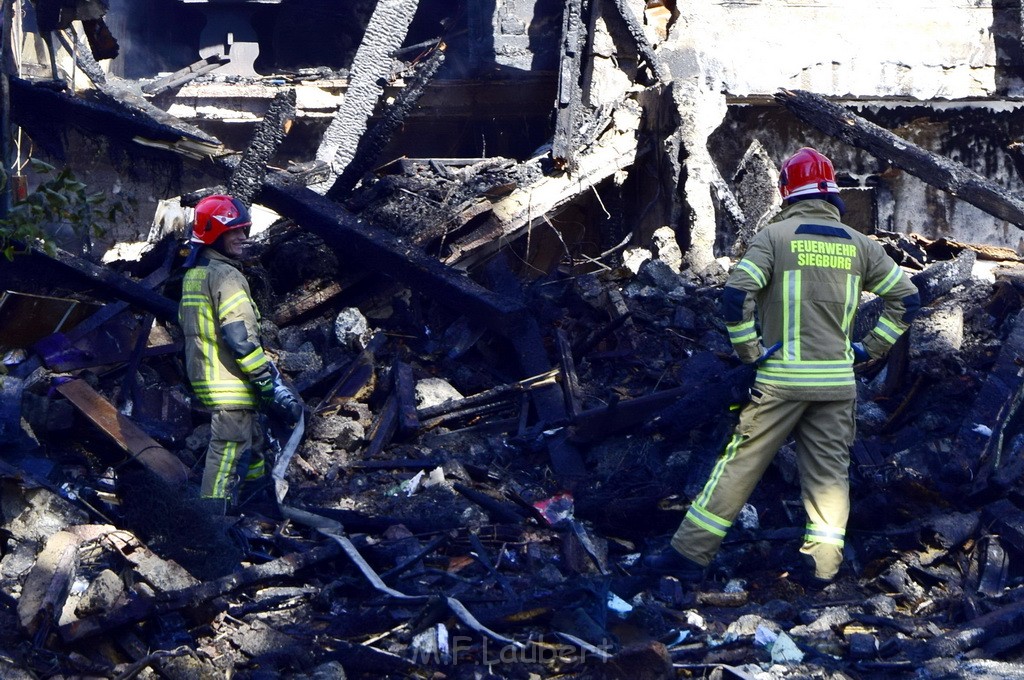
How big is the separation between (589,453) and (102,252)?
7.00 metres

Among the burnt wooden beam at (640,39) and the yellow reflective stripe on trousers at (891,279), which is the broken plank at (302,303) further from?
the yellow reflective stripe on trousers at (891,279)

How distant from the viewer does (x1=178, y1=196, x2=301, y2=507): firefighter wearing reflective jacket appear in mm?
5230

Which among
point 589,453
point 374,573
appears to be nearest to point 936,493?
point 589,453

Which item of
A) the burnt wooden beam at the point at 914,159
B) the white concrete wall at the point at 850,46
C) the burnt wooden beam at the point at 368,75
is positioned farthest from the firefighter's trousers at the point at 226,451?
the white concrete wall at the point at 850,46

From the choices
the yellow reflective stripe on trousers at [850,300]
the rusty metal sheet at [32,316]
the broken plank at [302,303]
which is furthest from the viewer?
the broken plank at [302,303]

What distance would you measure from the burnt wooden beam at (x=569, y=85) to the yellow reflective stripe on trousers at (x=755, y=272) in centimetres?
478

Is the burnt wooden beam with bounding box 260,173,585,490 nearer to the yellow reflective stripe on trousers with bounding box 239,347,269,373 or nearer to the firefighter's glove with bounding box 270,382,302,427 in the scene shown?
the firefighter's glove with bounding box 270,382,302,427

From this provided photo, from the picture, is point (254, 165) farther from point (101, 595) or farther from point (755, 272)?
point (755, 272)

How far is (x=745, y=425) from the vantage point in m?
4.57

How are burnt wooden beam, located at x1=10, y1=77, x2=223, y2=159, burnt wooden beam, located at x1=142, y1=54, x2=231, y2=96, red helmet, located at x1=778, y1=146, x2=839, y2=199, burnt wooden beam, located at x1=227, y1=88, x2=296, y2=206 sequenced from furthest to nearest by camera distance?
burnt wooden beam, located at x1=142, y1=54, x2=231, y2=96, burnt wooden beam, located at x1=10, y1=77, x2=223, y2=159, burnt wooden beam, located at x1=227, y1=88, x2=296, y2=206, red helmet, located at x1=778, y1=146, x2=839, y2=199

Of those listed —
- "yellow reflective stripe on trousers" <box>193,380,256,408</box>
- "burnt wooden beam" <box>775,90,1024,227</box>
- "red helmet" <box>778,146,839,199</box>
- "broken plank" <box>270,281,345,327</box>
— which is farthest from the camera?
"broken plank" <box>270,281,345,327</box>

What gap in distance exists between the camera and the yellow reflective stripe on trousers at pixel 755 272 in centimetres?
452

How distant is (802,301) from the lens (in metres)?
4.53

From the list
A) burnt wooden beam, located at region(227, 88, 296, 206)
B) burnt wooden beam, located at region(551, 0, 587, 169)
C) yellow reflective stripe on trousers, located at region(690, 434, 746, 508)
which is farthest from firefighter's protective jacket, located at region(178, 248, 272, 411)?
burnt wooden beam, located at region(551, 0, 587, 169)
